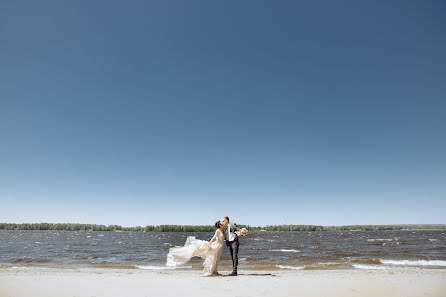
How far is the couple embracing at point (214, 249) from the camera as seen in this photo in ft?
45.2

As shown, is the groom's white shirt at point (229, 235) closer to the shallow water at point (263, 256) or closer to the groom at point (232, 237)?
the groom at point (232, 237)

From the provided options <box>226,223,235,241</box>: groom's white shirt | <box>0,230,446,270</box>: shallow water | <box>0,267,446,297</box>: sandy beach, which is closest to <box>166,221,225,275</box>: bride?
<box>226,223,235,241</box>: groom's white shirt

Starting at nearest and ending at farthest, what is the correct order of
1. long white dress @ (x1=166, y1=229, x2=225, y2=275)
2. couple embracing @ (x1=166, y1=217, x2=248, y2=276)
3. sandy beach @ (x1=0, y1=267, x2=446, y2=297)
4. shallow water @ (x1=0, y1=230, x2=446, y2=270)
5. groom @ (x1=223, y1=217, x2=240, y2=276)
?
1. sandy beach @ (x1=0, y1=267, x2=446, y2=297)
2. groom @ (x1=223, y1=217, x2=240, y2=276)
3. couple embracing @ (x1=166, y1=217, x2=248, y2=276)
4. long white dress @ (x1=166, y1=229, x2=225, y2=275)
5. shallow water @ (x1=0, y1=230, x2=446, y2=270)

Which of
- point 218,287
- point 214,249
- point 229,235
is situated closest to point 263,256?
point 214,249

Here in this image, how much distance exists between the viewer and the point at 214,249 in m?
13.9

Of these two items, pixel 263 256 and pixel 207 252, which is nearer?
pixel 207 252

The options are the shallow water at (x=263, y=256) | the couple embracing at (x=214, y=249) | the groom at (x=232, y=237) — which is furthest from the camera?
the shallow water at (x=263, y=256)

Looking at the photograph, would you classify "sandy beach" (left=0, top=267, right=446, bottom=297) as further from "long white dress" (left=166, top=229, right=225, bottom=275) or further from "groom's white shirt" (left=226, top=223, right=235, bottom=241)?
"groom's white shirt" (left=226, top=223, right=235, bottom=241)

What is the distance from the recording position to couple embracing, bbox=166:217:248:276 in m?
13.8

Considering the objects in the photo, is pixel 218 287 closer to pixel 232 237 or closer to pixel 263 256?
pixel 232 237

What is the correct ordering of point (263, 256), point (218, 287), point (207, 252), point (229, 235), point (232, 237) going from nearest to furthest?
1. point (218, 287)
2. point (232, 237)
3. point (229, 235)
4. point (207, 252)
5. point (263, 256)

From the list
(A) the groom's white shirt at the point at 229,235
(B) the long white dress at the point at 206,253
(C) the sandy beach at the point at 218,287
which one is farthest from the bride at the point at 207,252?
(C) the sandy beach at the point at 218,287

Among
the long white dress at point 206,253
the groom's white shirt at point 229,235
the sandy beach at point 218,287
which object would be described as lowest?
the sandy beach at point 218,287

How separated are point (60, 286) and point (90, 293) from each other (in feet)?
8.04
